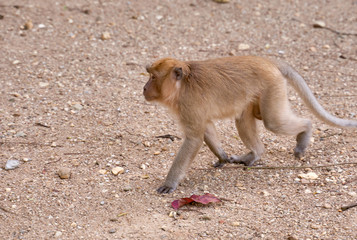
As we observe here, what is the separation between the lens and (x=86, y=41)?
9.23 meters

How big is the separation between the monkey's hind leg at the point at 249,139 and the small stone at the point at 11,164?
2.48 meters

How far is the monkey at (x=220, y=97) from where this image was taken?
5402 mm

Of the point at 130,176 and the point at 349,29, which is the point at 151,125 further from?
the point at 349,29

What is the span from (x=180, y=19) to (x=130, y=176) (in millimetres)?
5259

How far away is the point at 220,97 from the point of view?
18.3ft

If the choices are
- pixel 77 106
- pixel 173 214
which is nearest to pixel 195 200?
pixel 173 214

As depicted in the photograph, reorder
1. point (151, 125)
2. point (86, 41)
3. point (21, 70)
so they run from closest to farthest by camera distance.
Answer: point (151, 125)
point (21, 70)
point (86, 41)

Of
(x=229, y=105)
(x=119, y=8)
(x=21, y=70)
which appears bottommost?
(x=21, y=70)

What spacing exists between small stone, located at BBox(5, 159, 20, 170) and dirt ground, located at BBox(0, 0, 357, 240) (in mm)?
51

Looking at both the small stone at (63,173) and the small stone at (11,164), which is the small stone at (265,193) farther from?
the small stone at (11,164)

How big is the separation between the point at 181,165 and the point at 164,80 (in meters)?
0.93

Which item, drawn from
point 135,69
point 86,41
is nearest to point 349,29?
point 135,69

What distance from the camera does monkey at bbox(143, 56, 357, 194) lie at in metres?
5.40

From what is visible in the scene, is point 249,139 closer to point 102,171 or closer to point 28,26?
point 102,171
